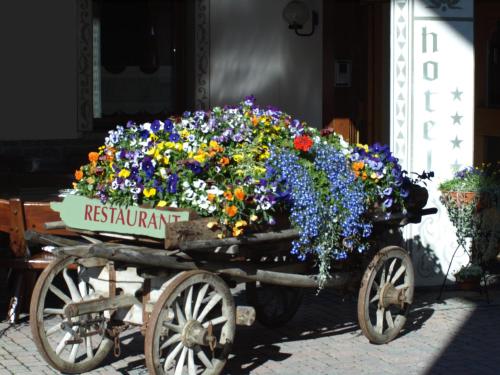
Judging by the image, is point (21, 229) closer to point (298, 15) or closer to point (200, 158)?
point (200, 158)

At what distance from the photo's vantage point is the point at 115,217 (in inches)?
267

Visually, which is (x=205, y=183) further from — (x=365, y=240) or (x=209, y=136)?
(x=365, y=240)

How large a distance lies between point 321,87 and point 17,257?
16.0 ft

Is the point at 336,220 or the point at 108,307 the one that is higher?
the point at 336,220

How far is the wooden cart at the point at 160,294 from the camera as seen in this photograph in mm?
6516

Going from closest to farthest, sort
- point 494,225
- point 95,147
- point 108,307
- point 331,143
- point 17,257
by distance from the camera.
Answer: point 108,307 < point 331,143 < point 17,257 < point 494,225 < point 95,147

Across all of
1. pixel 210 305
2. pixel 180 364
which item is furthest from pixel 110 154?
pixel 180 364

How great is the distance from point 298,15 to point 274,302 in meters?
4.57

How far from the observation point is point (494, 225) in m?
9.33

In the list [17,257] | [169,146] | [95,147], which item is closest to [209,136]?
[169,146]

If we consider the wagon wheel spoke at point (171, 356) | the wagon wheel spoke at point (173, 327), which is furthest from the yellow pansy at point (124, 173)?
the wagon wheel spoke at point (171, 356)

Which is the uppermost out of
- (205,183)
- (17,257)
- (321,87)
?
(321,87)

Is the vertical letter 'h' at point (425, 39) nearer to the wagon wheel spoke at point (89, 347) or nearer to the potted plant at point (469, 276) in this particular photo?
the potted plant at point (469, 276)

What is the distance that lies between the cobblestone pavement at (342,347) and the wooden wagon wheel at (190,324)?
428 millimetres
